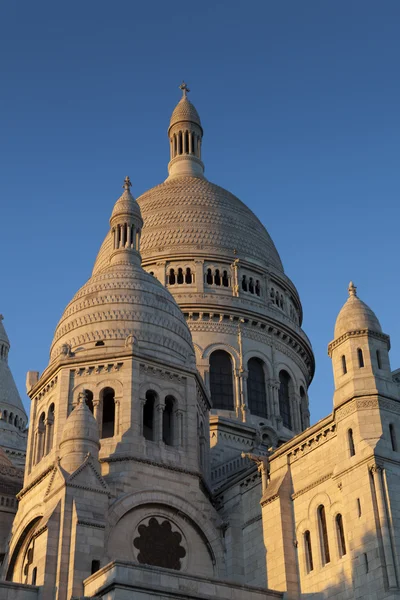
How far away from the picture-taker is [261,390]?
5450 cm

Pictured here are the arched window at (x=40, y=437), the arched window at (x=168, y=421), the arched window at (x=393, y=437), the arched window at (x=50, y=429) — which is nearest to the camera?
the arched window at (x=393, y=437)

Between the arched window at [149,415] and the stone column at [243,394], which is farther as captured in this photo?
the stone column at [243,394]

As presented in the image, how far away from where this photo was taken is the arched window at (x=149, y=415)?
1578 inches

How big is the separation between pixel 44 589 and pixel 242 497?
10.0 meters

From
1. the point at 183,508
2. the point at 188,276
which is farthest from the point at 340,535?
the point at 188,276

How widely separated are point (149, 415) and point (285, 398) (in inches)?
668

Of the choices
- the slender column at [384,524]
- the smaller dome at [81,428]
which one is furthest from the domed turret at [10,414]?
the slender column at [384,524]

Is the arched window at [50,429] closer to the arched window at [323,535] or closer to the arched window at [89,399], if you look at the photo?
the arched window at [89,399]

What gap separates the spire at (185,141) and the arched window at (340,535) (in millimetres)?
37642

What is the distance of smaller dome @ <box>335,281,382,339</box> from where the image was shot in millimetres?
35031

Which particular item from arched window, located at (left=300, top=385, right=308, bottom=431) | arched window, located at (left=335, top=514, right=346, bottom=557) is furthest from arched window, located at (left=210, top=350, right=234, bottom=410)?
arched window, located at (left=335, top=514, right=346, bottom=557)

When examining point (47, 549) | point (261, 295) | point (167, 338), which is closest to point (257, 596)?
point (47, 549)

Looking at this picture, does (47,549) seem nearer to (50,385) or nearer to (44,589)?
(44,589)

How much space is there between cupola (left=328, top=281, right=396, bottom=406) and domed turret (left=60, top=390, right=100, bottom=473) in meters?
9.49
